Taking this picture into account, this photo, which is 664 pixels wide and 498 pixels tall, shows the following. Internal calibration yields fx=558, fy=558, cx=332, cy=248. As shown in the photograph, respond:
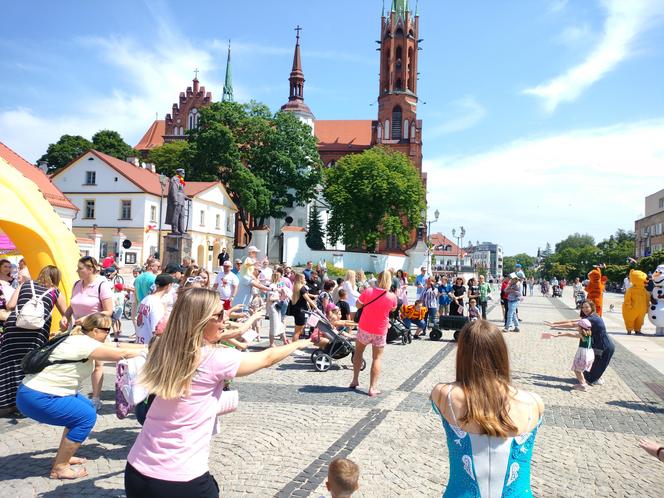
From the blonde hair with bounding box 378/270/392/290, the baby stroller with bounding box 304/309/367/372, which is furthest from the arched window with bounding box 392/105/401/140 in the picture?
the blonde hair with bounding box 378/270/392/290

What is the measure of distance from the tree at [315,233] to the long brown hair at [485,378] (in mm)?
59727

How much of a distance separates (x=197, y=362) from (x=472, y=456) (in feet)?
4.32

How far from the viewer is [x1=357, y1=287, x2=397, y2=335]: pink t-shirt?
8.01 metres

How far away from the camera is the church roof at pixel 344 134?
8331 cm

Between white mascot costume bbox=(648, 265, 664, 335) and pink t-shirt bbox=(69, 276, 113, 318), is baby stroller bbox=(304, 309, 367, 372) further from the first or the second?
white mascot costume bbox=(648, 265, 664, 335)

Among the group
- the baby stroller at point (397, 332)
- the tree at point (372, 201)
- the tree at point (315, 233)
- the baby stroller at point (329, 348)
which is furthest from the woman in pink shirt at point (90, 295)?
the tree at point (315, 233)

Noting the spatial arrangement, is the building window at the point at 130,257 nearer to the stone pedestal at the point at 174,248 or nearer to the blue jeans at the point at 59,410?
the stone pedestal at the point at 174,248

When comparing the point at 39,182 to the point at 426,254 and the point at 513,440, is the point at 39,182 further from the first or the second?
the point at 426,254

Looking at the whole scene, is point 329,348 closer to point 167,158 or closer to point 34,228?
point 34,228

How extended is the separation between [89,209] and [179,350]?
152ft

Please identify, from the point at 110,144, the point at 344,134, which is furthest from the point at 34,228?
the point at 344,134

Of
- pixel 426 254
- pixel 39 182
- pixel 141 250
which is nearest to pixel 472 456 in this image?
pixel 39 182

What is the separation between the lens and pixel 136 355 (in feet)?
13.8

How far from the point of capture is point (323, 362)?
1000 centimetres
